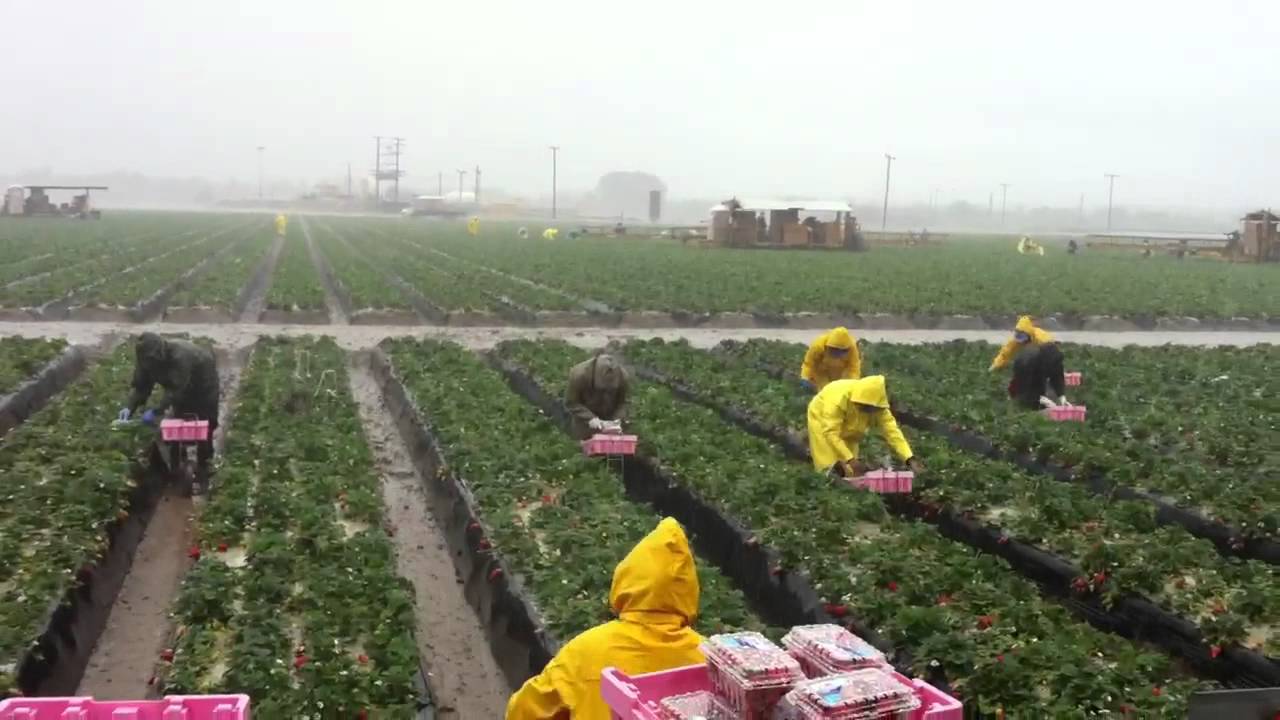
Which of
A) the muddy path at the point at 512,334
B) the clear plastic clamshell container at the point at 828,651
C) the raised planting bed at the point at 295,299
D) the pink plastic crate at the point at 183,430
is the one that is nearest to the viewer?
the clear plastic clamshell container at the point at 828,651

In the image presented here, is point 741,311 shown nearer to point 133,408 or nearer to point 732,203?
point 133,408

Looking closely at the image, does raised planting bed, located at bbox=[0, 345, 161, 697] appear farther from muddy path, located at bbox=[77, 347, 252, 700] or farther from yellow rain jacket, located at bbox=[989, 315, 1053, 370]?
yellow rain jacket, located at bbox=[989, 315, 1053, 370]

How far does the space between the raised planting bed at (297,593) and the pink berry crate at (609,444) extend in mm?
2030

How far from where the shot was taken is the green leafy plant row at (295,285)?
982 inches

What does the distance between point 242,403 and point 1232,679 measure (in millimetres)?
10779

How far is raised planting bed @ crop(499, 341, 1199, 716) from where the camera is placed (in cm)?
562

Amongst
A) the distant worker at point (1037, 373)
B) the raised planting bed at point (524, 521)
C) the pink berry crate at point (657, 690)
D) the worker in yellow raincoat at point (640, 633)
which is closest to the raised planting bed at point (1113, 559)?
the distant worker at point (1037, 373)

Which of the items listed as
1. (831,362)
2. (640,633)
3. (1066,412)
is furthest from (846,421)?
(640,633)

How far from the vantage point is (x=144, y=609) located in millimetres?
8203

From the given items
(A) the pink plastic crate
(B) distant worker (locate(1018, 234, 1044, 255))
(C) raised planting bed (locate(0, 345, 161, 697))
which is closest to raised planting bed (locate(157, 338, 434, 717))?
(A) the pink plastic crate

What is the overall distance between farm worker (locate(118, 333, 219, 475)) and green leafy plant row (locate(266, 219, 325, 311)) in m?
14.0

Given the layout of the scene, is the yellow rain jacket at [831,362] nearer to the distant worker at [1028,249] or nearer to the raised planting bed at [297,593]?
the raised planting bed at [297,593]

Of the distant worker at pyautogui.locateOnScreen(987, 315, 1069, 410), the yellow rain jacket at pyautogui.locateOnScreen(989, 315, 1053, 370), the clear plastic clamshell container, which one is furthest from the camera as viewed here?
the yellow rain jacket at pyautogui.locateOnScreen(989, 315, 1053, 370)

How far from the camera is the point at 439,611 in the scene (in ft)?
27.6
